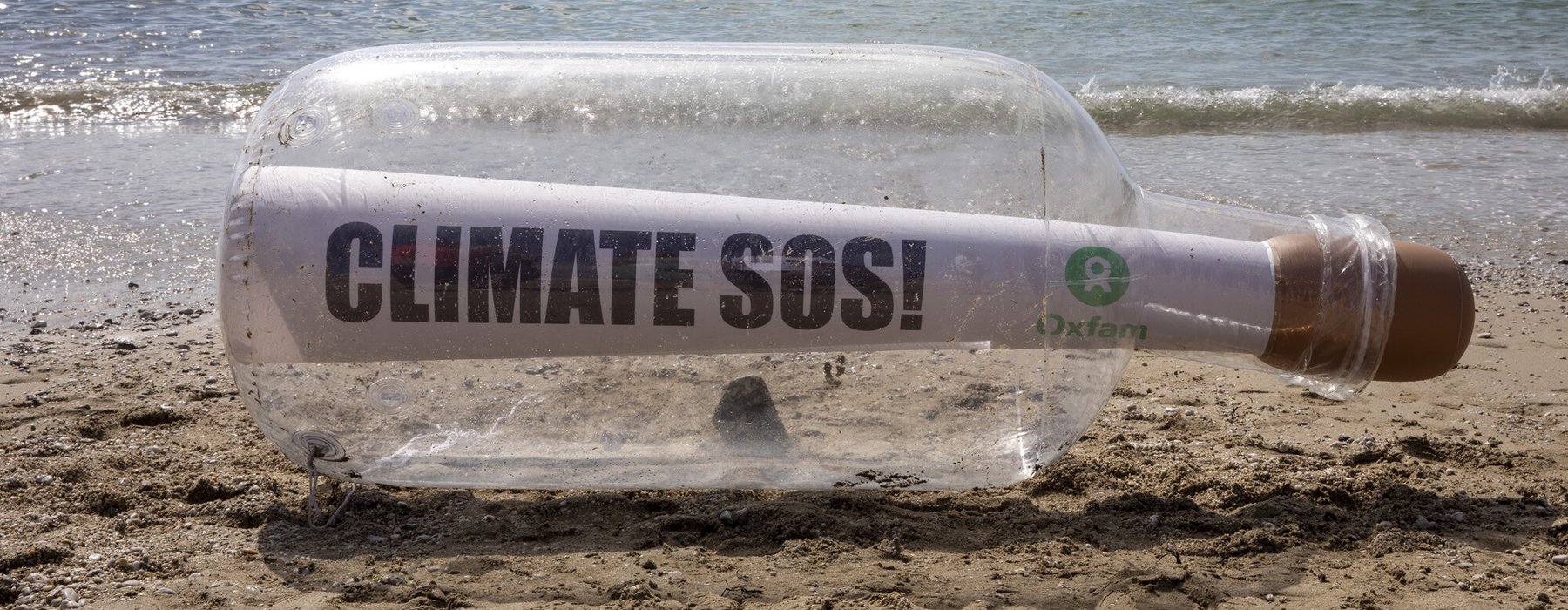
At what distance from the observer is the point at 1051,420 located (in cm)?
261

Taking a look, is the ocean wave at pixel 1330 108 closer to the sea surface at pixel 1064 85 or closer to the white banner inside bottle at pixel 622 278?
the sea surface at pixel 1064 85

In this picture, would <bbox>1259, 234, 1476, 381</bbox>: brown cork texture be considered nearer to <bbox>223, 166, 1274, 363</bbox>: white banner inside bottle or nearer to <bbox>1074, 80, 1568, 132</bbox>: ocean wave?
<bbox>223, 166, 1274, 363</bbox>: white banner inside bottle

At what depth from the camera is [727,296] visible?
246cm

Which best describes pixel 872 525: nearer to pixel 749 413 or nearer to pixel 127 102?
pixel 749 413

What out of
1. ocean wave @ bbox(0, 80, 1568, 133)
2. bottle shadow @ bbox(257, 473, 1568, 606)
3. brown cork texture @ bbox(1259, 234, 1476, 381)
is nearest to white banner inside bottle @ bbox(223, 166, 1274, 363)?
brown cork texture @ bbox(1259, 234, 1476, 381)

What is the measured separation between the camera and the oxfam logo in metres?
2.49

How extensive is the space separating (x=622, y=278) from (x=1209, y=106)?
673cm

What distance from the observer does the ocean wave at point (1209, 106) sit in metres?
7.81

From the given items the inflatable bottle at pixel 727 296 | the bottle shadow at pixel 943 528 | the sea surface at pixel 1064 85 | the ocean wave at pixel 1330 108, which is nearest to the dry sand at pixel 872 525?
the bottle shadow at pixel 943 528

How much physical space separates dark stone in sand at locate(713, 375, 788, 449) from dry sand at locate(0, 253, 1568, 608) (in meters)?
0.22

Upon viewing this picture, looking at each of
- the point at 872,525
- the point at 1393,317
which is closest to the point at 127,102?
the point at 872,525

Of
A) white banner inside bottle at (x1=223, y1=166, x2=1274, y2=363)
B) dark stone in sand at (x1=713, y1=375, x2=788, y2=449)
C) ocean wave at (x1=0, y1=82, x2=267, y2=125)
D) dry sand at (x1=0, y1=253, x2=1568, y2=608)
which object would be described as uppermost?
white banner inside bottle at (x1=223, y1=166, x2=1274, y2=363)

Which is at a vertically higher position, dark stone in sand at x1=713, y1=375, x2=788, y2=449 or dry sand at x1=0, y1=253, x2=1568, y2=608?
dark stone in sand at x1=713, y1=375, x2=788, y2=449

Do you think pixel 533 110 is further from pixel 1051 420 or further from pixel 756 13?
pixel 756 13
